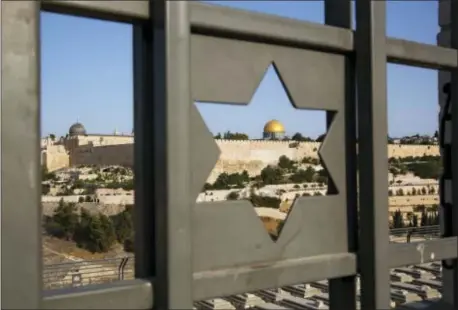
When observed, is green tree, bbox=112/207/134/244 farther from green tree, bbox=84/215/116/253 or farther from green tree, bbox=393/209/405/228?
green tree, bbox=84/215/116/253

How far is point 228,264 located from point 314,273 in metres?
0.28

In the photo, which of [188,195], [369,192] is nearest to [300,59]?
[369,192]

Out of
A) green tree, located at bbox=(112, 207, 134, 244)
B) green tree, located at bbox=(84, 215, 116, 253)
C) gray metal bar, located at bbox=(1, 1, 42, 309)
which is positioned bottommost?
green tree, located at bbox=(84, 215, 116, 253)

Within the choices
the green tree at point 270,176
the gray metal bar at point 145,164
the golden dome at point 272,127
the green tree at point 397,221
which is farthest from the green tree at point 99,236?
the golden dome at point 272,127

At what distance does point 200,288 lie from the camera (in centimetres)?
136

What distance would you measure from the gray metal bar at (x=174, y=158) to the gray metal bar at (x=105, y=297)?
0.12 feet

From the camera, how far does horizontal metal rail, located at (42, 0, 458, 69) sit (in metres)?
1.28

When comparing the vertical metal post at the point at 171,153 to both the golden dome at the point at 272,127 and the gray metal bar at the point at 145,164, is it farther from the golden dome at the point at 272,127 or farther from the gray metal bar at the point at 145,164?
the golden dome at the point at 272,127

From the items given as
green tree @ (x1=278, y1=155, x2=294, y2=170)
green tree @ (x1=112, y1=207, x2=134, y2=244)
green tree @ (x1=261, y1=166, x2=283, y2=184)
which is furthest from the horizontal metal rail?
green tree @ (x1=261, y1=166, x2=283, y2=184)

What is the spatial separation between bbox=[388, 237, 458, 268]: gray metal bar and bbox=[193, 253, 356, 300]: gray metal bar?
0.15 meters

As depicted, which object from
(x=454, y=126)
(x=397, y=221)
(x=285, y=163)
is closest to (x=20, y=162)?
(x=454, y=126)

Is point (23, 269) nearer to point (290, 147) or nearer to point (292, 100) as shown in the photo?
point (292, 100)

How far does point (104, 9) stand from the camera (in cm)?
127

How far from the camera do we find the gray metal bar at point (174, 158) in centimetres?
128
